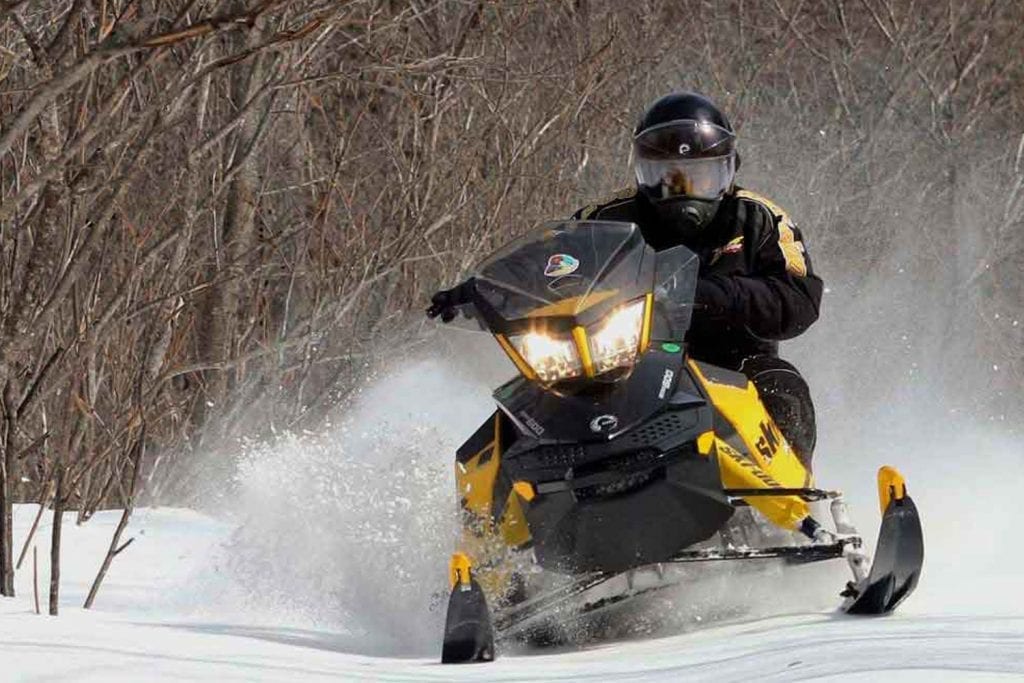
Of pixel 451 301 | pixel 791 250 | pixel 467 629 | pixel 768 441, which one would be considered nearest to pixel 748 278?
pixel 791 250

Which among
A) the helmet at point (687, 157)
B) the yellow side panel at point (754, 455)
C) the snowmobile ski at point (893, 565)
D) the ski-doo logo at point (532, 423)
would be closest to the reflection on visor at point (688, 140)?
the helmet at point (687, 157)

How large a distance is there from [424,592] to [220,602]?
0.99 m

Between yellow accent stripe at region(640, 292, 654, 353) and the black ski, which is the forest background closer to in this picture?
yellow accent stripe at region(640, 292, 654, 353)

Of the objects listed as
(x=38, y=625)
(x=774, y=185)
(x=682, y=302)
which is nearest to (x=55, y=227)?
(x=38, y=625)

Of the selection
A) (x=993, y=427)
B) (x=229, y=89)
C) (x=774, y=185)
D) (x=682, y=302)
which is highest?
(x=774, y=185)

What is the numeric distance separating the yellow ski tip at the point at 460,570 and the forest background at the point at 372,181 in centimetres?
116

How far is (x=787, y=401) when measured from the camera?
5.54 m

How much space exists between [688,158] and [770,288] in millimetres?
549

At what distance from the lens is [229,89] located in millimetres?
10547

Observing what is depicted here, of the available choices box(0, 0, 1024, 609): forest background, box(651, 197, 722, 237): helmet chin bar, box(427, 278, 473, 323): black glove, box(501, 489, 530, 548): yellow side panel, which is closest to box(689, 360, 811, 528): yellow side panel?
box(501, 489, 530, 548): yellow side panel

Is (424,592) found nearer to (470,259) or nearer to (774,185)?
(470,259)

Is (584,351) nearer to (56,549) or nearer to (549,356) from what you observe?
(549,356)

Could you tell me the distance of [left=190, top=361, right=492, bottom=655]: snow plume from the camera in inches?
229

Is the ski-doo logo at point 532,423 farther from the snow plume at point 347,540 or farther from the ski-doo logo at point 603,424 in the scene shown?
the snow plume at point 347,540
